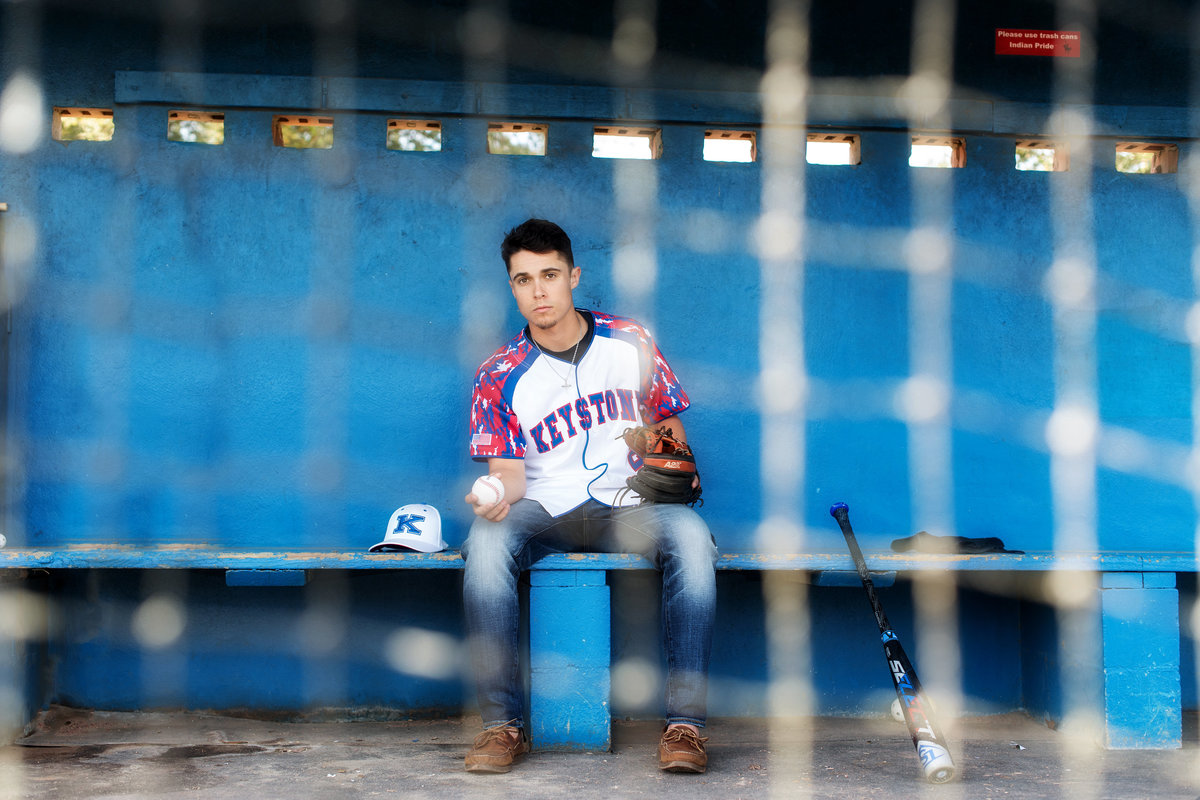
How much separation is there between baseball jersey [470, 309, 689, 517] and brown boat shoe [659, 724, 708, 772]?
28.8 inches

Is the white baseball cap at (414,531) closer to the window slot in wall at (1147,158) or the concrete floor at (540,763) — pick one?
the concrete floor at (540,763)

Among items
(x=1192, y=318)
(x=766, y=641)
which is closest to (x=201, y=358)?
(x=766, y=641)

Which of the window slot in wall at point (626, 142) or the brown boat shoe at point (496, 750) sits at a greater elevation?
the window slot in wall at point (626, 142)

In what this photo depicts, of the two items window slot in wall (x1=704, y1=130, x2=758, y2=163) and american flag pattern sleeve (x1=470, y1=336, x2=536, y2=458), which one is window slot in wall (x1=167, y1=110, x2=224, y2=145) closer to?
american flag pattern sleeve (x1=470, y1=336, x2=536, y2=458)

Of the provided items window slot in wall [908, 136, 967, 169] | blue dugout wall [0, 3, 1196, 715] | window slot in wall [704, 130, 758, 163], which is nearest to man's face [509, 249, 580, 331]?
blue dugout wall [0, 3, 1196, 715]

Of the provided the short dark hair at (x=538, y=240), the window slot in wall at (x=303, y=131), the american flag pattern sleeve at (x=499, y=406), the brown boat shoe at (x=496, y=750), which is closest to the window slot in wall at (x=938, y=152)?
the short dark hair at (x=538, y=240)

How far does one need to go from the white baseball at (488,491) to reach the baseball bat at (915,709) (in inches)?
44.3

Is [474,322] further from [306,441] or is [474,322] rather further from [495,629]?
[495,629]

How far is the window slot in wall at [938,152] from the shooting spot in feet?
12.8

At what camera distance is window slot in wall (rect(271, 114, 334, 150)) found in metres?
3.75

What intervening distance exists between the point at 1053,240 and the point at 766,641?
6.27 feet

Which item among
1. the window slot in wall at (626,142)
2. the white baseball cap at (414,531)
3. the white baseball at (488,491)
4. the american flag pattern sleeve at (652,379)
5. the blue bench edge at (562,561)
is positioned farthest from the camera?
the window slot in wall at (626,142)

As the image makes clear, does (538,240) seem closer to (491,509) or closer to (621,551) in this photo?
(491,509)

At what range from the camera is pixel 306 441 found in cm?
364
